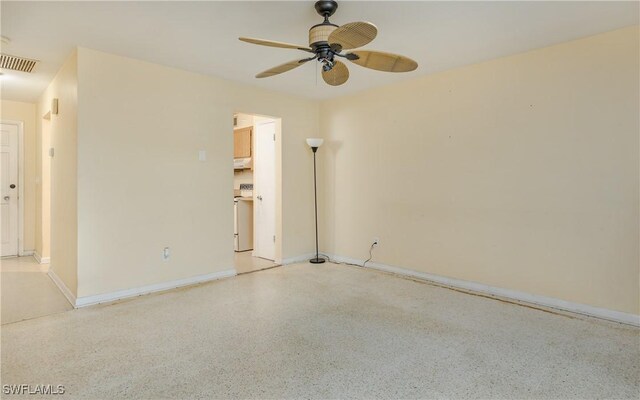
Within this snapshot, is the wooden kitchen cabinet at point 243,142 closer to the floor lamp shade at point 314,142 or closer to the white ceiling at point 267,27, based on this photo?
the floor lamp shade at point 314,142

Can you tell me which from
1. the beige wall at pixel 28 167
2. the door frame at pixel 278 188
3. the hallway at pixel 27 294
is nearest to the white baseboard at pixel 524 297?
the door frame at pixel 278 188

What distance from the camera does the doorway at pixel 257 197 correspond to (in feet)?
16.2

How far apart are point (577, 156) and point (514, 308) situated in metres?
1.45

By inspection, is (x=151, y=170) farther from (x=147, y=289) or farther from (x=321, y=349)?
(x=321, y=349)

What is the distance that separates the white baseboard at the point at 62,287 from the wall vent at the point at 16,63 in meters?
2.26

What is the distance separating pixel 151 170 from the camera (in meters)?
3.56

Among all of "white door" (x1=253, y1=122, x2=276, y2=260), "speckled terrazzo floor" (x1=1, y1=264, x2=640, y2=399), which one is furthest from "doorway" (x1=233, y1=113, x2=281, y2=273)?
"speckled terrazzo floor" (x1=1, y1=264, x2=640, y2=399)

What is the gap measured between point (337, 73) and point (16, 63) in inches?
Answer: 130

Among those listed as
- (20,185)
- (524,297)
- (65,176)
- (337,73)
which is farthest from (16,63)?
(524,297)

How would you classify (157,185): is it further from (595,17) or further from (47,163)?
(595,17)

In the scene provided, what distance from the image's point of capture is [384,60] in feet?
7.74

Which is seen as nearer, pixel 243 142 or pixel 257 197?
pixel 257 197

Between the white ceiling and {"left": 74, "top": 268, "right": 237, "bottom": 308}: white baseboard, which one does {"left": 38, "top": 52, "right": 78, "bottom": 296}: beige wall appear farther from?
the white ceiling

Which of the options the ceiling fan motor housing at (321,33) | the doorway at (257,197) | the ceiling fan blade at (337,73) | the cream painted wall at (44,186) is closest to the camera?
the ceiling fan motor housing at (321,33)
